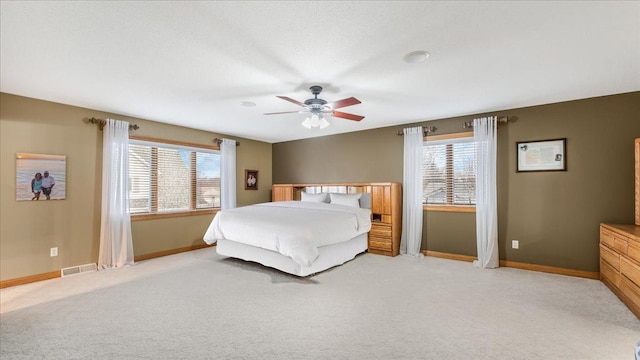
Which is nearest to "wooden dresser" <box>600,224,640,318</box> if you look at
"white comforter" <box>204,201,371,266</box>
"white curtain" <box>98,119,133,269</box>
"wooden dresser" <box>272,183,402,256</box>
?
"wooden dresser" <box>272,183,402,256</box>

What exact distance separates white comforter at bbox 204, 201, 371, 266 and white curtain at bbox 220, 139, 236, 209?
1282 mm

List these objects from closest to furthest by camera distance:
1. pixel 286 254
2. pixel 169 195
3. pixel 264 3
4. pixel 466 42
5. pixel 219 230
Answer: pixel 264 3 < pixel 466 42 < pixel 286 254 < pixel 219 230 < pixel 169 195

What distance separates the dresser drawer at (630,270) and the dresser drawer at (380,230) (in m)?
2.87

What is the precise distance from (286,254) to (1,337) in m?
2.60

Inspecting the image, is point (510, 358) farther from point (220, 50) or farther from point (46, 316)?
point (46, 316)

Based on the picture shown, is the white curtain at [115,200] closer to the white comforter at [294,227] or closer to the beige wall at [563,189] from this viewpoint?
the white comforter at [294,227]

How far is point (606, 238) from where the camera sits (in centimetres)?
346

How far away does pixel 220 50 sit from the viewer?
2465mm

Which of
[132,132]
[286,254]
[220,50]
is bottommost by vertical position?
[286,254]

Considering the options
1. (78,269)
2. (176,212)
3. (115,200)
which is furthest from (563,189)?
(78,269)

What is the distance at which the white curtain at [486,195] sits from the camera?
170 inches

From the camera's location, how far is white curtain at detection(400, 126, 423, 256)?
504cm

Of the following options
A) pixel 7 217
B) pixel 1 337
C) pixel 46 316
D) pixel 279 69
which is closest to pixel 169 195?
pixel 7 217

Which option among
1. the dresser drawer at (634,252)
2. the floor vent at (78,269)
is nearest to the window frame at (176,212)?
the floor vent at (78,269)
